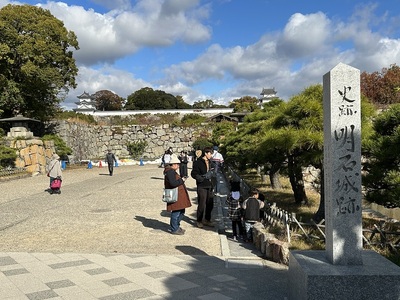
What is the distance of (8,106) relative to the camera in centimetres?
2138

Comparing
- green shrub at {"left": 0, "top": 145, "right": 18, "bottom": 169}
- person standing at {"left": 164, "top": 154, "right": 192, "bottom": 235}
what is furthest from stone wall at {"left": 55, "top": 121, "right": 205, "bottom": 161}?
person standing at {"left": 164, "top": 154, "right": 192, "bottom": 235}

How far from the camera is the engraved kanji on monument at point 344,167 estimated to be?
11.0ft

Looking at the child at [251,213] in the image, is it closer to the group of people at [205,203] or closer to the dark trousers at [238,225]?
the group of people at [205,203]

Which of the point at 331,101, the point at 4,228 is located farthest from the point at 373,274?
the point at 4,228

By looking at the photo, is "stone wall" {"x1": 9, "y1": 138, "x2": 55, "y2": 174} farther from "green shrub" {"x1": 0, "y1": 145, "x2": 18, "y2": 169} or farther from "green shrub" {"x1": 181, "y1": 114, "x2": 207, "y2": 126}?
"green shrub" {"x1": 181, "y1": 114, "x2": 207, "y2": 126}

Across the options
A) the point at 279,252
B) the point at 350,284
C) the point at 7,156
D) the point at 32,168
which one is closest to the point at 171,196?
the point at 279,252

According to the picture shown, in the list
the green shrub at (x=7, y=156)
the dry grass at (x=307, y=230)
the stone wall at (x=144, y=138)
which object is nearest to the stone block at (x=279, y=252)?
the dry grass at (x=307, y=230)

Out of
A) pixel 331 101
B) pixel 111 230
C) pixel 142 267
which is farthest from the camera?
pixel 111 230

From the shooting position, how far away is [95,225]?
7.39 meters

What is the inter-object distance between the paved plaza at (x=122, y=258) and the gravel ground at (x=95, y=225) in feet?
0.05

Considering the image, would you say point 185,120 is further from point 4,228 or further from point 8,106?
point 4,228

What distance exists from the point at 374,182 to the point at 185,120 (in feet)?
115

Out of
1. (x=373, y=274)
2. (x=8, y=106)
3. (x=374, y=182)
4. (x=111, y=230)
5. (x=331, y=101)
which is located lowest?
(x=111, y=230)

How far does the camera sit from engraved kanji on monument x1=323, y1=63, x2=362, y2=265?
337 cm
